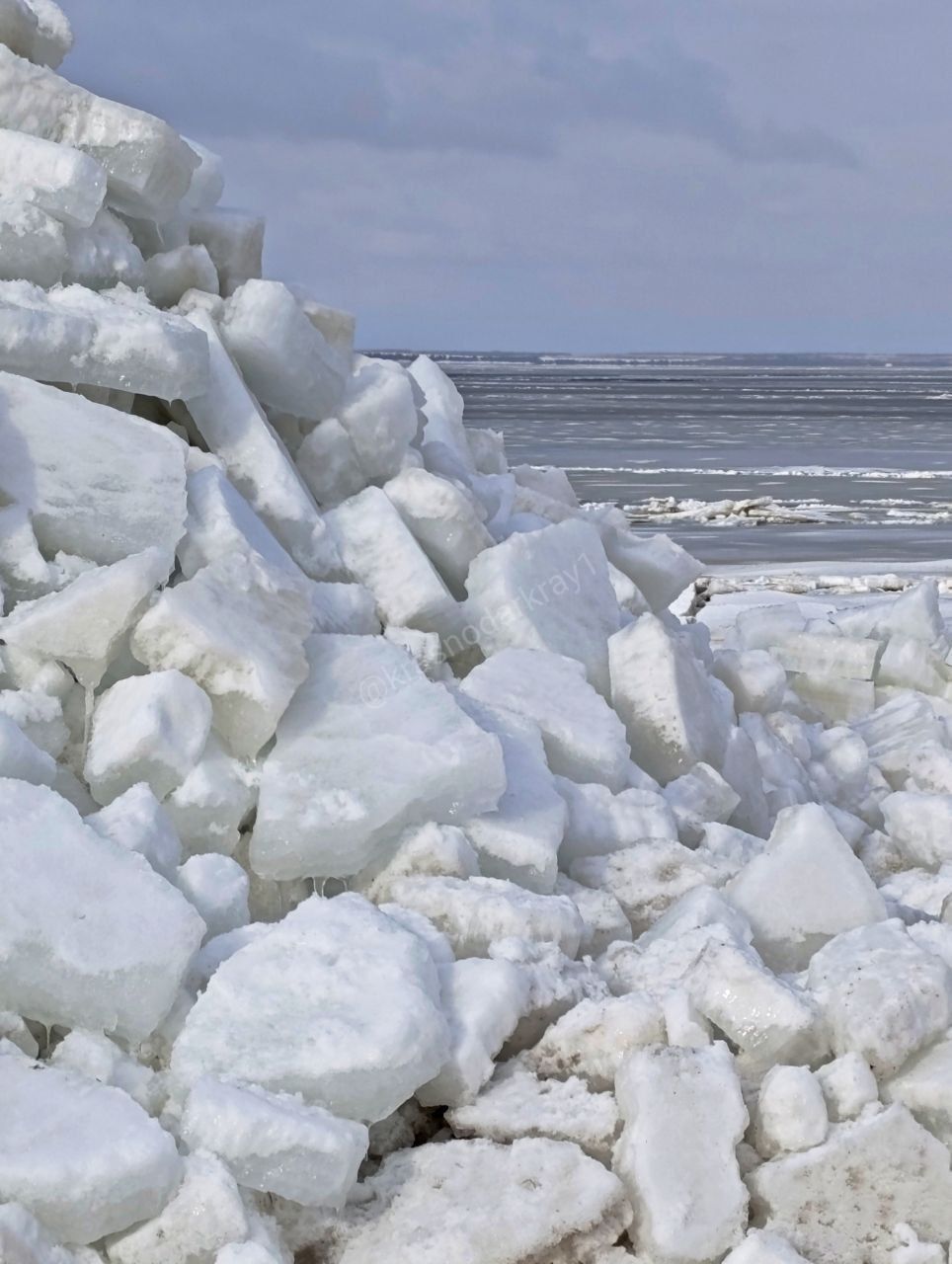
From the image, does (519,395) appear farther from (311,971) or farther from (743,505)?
(311,971)

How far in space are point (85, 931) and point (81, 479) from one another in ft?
4.23

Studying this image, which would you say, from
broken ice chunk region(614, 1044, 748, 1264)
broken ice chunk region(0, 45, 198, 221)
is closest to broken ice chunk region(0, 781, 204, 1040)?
broken ice chunk region(614, 1044, 748, 1264)

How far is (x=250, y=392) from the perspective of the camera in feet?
13.3

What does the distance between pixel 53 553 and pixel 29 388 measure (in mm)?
376

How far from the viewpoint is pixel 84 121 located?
3.80 m

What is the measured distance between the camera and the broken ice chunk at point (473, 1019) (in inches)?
89.4

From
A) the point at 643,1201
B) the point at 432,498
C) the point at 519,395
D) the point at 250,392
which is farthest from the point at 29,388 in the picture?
the point at 519,395

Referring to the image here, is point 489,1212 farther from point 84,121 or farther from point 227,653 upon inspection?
point 84,121

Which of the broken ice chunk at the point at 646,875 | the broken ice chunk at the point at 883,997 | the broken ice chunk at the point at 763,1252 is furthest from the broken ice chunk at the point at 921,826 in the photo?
the broken ice chunk at the point at 763,1252

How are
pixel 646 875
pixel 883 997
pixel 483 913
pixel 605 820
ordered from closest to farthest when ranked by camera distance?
pixel 883 997, pixel 483 913, pixel 646 875, pixel 605 820

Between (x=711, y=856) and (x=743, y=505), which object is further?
(x=743, y=505)

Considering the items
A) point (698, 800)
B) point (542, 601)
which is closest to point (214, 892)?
point (698, 800)

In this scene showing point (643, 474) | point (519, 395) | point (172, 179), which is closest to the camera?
point (172, 179)

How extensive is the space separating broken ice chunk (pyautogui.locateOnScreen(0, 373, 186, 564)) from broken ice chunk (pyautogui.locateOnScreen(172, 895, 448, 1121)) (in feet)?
3.84
